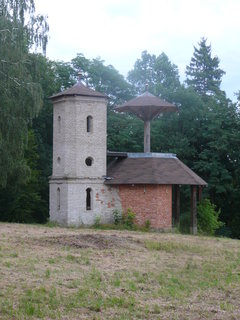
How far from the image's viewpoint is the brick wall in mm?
30797

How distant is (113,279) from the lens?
13.9 metres

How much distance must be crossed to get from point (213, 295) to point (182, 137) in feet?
103

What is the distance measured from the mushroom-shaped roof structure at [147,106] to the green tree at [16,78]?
26.7 feet

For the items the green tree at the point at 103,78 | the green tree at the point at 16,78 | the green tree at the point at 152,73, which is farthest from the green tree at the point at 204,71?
the green tree at the point at 16,78

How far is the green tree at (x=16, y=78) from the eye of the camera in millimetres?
21266

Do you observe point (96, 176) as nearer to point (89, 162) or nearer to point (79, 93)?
point (89, 162)

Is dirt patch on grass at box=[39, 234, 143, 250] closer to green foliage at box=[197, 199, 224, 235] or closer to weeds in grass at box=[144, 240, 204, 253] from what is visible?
weeds in grass at box=[144, 240, 204, 253]

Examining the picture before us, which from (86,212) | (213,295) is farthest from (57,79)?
(213,295)

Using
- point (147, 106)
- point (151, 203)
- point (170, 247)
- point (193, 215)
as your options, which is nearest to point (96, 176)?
point (151, 203)

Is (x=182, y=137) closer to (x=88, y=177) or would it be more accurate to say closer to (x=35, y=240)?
(x=88, y=177)

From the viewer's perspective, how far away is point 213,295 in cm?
1277

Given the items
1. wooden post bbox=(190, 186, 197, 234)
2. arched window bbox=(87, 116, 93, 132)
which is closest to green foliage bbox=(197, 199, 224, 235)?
wooden post bbox=(190, 186, 197, 234)

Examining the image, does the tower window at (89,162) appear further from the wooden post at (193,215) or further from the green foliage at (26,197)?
the green foliage at (26,197)

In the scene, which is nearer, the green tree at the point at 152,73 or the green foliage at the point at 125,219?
the green foliage at the point at 125,219
